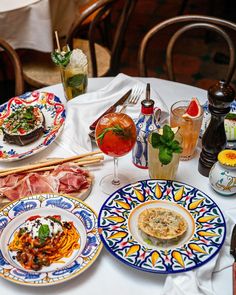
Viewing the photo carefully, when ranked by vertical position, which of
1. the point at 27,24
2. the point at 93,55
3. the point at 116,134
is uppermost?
the point at 116,134

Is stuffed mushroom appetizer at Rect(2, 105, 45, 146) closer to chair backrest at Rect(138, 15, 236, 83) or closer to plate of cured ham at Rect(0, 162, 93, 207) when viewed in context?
plate of cured ham at Rect(0, 162, 93, 207)

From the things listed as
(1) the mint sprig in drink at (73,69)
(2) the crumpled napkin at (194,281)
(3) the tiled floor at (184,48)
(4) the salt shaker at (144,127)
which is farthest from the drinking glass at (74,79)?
(3) the tiled floor at (184,48)

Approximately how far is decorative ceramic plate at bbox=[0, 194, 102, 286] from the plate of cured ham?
3 cm

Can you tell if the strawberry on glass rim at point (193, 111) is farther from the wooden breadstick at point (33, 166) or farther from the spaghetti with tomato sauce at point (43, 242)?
the spaghetti with tomato sauce at point (43, 242)

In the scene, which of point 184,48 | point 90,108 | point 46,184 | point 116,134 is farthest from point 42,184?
point 184,48

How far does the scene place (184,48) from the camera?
354cm

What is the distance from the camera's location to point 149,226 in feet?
3.27

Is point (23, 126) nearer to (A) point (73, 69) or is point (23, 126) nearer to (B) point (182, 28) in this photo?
(A) point (73, 69)

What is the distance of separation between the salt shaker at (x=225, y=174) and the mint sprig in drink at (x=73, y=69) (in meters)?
0.54

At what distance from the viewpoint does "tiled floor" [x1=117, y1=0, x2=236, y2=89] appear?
3.21 meters

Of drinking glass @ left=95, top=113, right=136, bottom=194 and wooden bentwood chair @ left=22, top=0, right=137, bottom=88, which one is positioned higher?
drinking glass @ left=95, top=113, right=136, bottom=194

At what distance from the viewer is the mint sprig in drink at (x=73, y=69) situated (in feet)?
4.44

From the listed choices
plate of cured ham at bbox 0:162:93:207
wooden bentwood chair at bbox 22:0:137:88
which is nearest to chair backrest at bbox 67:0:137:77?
wooden bentwood chair at bbox 22:0:137:88

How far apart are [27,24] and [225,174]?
4.66 ft
